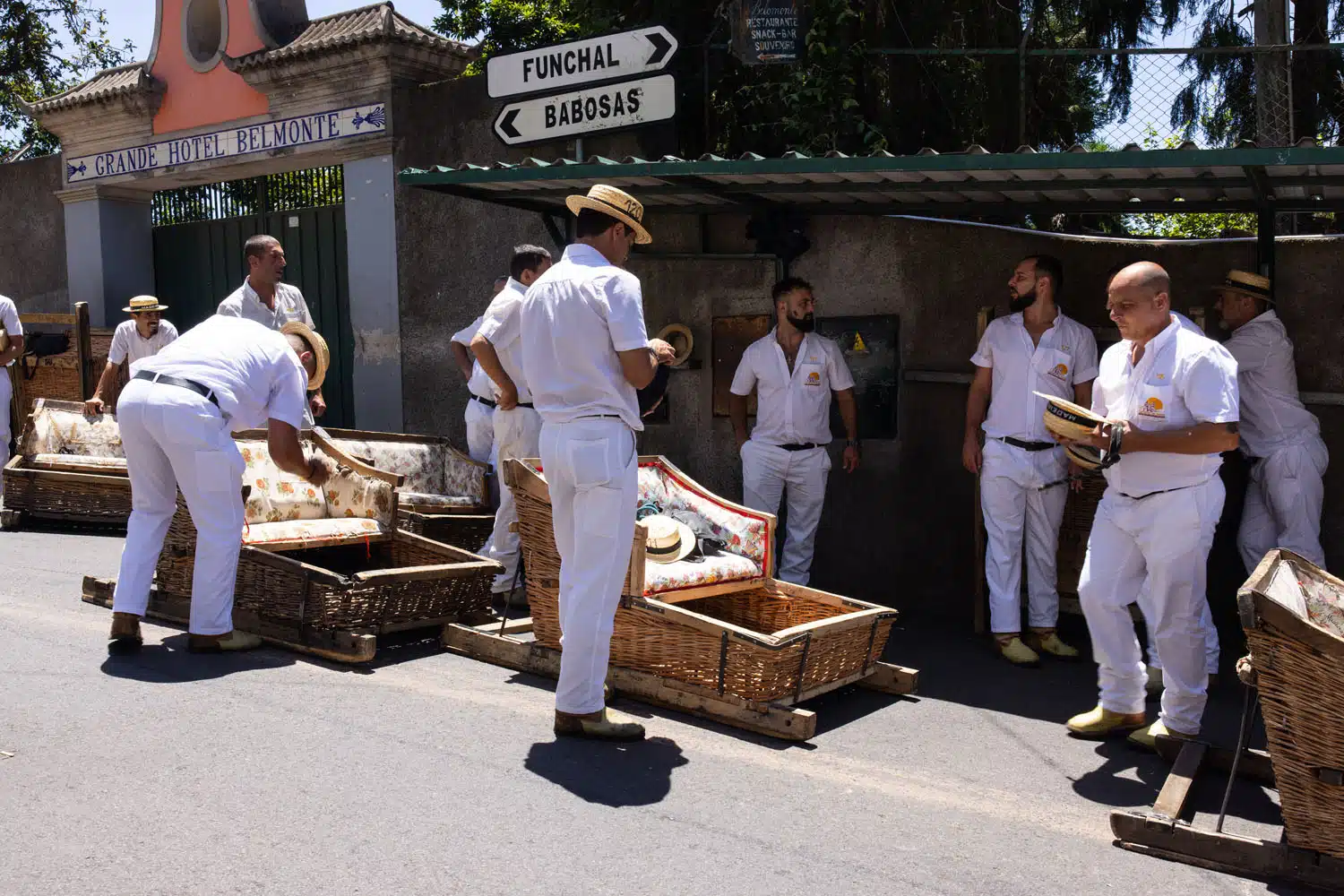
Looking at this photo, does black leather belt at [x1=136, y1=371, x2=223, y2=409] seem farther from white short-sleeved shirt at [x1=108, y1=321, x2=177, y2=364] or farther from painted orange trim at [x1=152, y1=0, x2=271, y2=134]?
painted orange trim at [x1=152, y1=0, x2=271, y2=134]

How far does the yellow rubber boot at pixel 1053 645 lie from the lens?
674 centimetres

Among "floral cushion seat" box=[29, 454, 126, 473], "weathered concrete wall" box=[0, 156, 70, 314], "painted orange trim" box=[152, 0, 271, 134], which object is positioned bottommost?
"floral cushion seat" box=[29, 454, 126, 473]

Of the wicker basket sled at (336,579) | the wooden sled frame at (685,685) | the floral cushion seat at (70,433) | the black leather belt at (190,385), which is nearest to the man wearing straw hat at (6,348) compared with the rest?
the floral cushion seat at (70,433)

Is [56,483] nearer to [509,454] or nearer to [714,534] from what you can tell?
[509,454]

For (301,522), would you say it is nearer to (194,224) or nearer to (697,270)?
(697,270)

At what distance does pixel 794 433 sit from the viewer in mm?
7633

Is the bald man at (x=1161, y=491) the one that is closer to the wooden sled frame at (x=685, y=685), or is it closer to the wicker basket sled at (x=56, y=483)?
the wooden sled frame at (x=685, y=685)

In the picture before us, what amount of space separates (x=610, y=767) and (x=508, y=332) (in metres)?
3.06

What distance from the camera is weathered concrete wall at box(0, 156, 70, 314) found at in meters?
14.8

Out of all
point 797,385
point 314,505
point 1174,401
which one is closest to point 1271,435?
point 1174,401

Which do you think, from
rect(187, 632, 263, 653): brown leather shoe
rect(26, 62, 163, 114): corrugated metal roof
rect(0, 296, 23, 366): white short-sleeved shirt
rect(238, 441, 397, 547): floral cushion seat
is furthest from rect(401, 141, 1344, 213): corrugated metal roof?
rect(26, 62, 163, 114): corrugated metal roof

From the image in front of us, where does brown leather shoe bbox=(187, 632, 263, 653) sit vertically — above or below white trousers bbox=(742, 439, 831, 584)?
below

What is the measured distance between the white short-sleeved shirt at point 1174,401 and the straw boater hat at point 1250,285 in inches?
62.3

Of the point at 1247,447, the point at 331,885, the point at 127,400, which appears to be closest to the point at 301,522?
the point at 127,400
